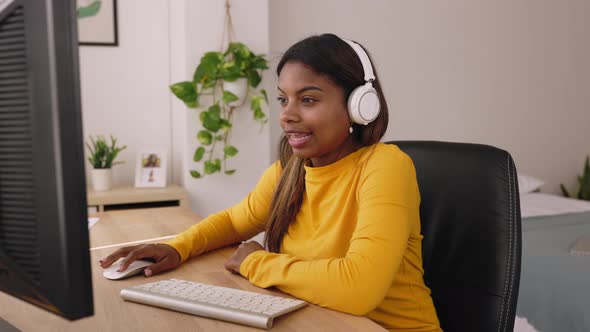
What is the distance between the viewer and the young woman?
1002 mm

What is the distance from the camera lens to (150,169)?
9.02 ft

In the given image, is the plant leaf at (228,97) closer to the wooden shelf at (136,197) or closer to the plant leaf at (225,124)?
the plant leaf at (225,124)

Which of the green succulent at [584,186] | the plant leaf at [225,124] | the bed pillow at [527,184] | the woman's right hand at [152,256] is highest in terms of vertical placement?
the plant leaf at [225,124]

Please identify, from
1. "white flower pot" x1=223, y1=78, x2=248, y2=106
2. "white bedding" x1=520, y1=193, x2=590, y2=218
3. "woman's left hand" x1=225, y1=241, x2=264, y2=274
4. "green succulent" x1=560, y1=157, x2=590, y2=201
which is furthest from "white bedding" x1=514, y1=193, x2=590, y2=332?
"woman's left hand" x1=225, y1=241, x2=264, y2=274

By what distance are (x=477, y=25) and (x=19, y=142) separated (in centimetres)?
358

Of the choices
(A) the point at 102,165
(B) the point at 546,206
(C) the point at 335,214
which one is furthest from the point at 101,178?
(B) the point at 546,206

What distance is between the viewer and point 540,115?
3.99 meters

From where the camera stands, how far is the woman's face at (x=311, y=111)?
3.95 feet

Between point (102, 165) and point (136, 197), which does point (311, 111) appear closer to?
point (136, 197)

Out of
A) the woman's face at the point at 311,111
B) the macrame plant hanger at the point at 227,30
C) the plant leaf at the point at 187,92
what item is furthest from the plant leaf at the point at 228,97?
the woman's face at the point at 311,111

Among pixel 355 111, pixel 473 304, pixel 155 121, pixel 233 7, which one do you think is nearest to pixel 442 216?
pixel 473 304

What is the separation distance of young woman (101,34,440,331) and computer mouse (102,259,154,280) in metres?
0.01

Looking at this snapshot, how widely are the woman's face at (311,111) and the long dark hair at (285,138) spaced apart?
20 millimetres

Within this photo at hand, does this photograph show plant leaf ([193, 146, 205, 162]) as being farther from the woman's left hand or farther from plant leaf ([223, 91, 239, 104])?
the woman's left hand
